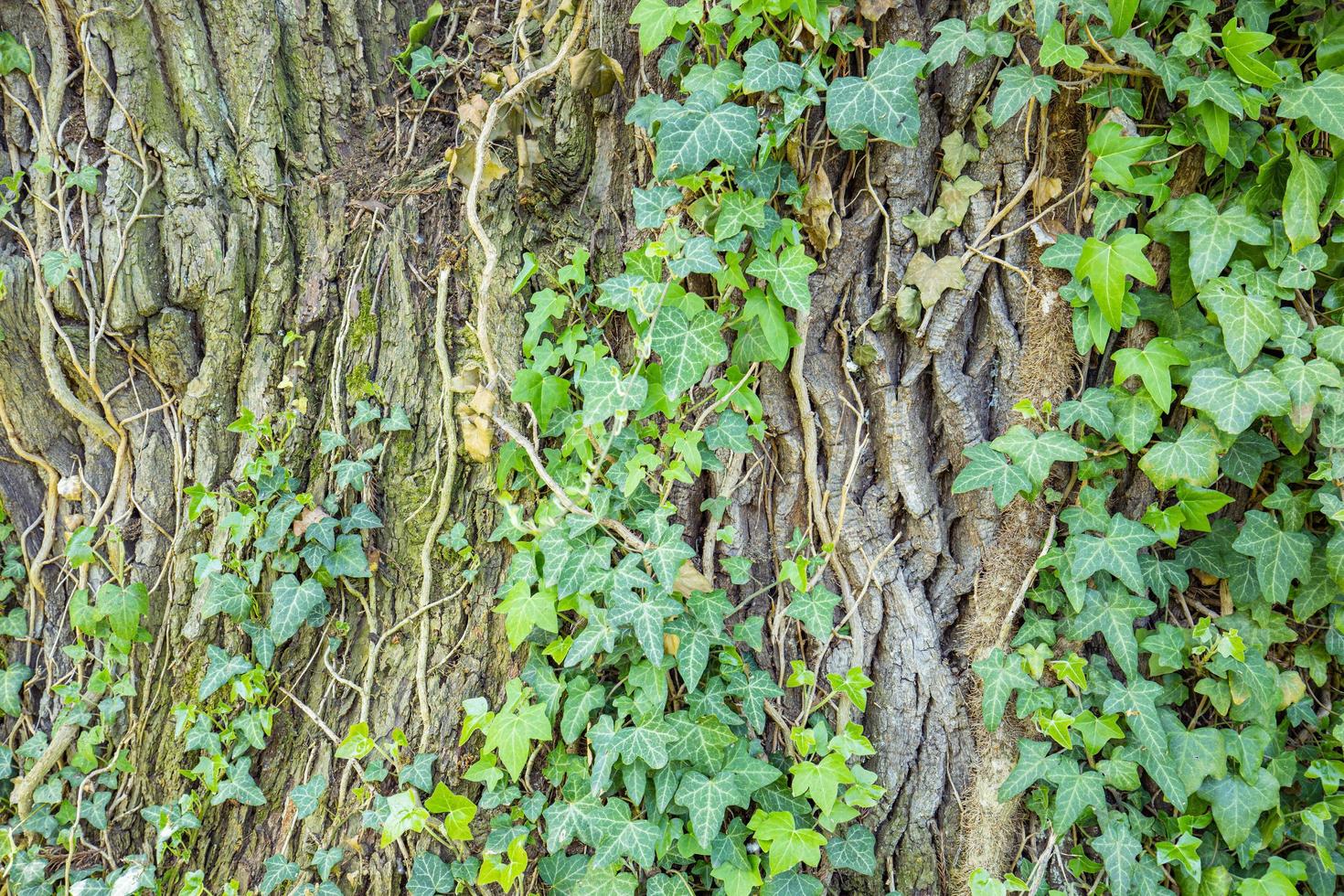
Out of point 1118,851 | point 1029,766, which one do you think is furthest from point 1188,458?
point 1118,851

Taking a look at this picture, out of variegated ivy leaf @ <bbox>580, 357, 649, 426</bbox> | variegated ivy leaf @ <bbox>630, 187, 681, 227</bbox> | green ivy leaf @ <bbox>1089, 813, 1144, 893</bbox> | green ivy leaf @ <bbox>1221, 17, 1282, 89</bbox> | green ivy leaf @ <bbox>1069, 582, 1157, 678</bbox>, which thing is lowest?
green ivy leaf @ <bbox>1089, 813, 1144, 893</bbox>

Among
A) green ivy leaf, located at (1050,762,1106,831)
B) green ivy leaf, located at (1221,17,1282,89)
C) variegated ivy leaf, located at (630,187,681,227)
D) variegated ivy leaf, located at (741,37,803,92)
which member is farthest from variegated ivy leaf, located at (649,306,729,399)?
green ivy leaf, located at (1050,762,1106,831)

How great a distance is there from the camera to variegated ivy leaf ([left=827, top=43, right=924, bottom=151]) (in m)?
1.41

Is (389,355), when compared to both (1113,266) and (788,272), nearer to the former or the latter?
(788,272)

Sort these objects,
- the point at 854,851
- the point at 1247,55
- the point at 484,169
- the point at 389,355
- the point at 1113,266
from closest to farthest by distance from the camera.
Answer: the point at 1247,55
the point at 1113,266
the point at 854,851
the point at 484,169
the point at 389,355

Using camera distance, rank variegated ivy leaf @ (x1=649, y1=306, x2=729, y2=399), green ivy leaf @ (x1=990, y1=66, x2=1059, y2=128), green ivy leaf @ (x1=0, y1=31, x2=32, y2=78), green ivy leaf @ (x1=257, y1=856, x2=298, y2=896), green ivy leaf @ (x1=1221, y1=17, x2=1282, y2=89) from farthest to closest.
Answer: green ivy leaf @ (x1=0, y1=31, x2=32, y2=78)
green ivy leaf @ (x1=257, y1=856, x2=298, y2=896)
variegated ivy leaf @ (x1=649, y1=306, x2=729, y2=399)
green ivy leaf @ (x1=990, y1=66, x2=1059, y2=128)
green ivy leaf @ (x1=1221, y1=17, x2=1282, y2=89)

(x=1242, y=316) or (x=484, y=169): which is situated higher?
(x=484, y=169)

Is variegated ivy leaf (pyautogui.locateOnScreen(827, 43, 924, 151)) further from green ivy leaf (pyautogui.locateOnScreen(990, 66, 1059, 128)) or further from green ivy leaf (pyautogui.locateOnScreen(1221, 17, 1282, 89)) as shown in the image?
green ivy leaf (pyautogui.locateOnScreen(1221, 17, 1282, 89))

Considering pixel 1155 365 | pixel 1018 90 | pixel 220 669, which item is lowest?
pixel 220 669

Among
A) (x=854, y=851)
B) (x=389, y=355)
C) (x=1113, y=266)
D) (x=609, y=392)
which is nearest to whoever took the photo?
(x=1113, y=266)

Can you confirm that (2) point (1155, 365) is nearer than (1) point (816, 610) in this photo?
Yes

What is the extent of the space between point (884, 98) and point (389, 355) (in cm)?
127

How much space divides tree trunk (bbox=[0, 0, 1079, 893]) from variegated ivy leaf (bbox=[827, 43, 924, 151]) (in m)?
0.15

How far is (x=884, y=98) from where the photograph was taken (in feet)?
4.65
